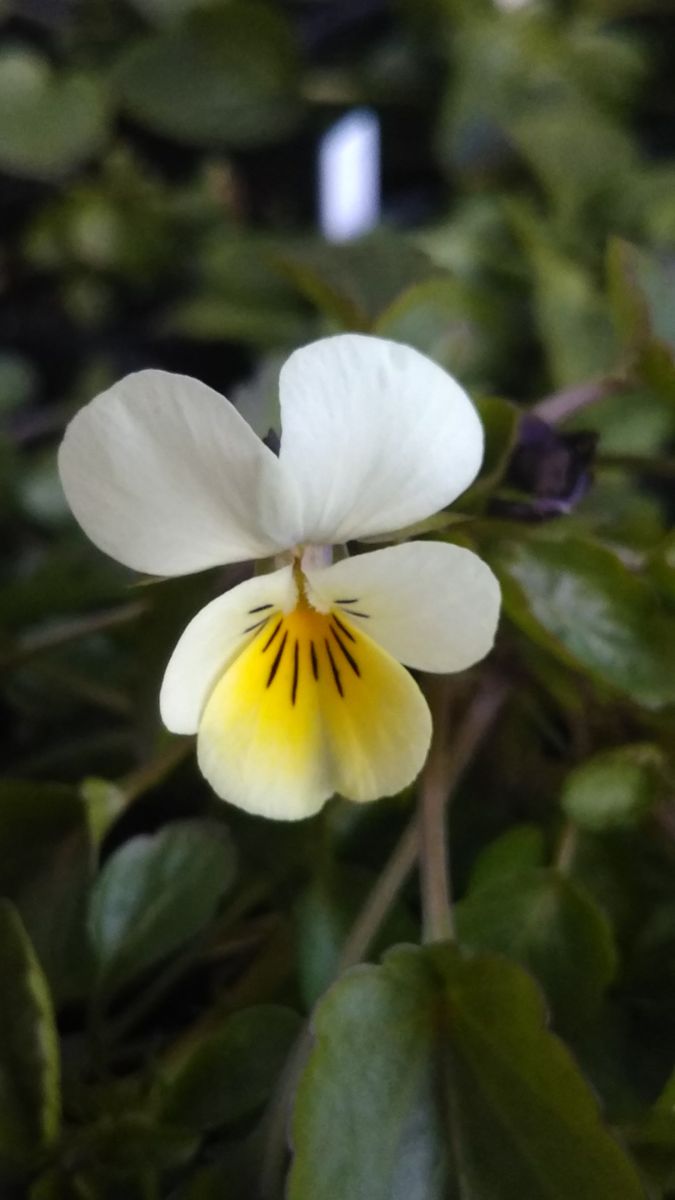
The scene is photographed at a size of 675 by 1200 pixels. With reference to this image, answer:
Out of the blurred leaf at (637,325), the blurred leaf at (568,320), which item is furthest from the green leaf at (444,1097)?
the blurred leaf at (568,320)

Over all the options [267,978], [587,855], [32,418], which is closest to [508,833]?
[587,855]

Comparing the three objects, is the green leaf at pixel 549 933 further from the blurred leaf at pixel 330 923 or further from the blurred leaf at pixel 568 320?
the blurred leaf at pixel 568 320

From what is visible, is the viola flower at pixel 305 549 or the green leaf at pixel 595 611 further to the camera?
the green leaf at pixel 595 611

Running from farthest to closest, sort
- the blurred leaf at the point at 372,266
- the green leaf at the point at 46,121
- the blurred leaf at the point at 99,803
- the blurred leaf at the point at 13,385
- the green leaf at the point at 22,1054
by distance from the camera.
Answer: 1. the green leaf at the point at 46,121
2. the blurred leaf at the point at 13,385
3. the blurred leaf at the point at 372,266
4. the blurred leaf at the point at 99,803
5. the green leaf at the point at 22,1054

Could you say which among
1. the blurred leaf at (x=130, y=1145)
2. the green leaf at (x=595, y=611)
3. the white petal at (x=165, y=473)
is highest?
the white petal at (x=165, y=473)

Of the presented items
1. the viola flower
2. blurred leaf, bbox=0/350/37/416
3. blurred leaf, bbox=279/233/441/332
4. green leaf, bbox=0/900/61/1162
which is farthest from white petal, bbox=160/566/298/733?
blurred leaf, bbox=0/350/37/416

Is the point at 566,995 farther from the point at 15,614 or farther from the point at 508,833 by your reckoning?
the point at 15,614
